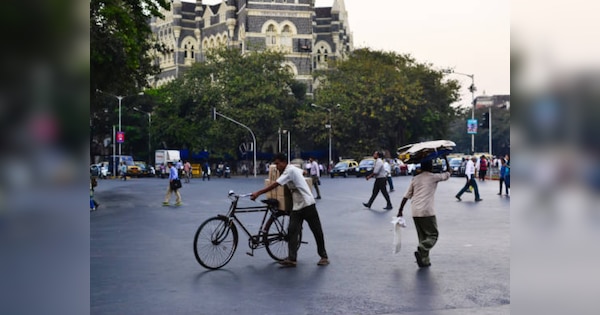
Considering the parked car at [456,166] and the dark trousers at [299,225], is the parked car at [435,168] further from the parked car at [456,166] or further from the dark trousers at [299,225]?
the dark trousers at [299,225]

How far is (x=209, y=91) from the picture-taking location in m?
64.8

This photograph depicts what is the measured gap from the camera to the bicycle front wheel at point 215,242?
9.12m

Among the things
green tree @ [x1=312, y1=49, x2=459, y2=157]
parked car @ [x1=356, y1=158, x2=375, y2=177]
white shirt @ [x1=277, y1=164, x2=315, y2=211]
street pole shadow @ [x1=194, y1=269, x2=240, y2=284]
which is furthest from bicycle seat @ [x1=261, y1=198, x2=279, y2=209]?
green tree @ [x1=312, y1=49, x2=459, y2=157]

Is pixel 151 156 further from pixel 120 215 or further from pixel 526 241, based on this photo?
pixel 526 241

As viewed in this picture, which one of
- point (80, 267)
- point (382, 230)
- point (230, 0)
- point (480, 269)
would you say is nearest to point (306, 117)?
point (230, 0)

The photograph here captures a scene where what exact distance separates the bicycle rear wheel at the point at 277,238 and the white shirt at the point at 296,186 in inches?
15.8

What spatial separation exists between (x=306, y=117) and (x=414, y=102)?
35.8ft

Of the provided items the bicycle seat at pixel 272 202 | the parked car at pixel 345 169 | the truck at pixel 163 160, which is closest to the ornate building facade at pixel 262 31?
the truck at pixel 163 160

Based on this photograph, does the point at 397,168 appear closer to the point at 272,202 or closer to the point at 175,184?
the point at 175,184

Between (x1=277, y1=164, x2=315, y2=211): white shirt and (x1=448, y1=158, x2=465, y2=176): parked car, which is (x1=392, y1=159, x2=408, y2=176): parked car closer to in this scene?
(x1=448, y1=158, x2=465, y2=176): parked car

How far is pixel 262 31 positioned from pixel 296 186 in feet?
240

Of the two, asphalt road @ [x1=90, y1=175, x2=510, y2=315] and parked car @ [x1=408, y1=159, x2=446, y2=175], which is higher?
parked car @ [x1=408, y1=159, x2=446, y2=175]

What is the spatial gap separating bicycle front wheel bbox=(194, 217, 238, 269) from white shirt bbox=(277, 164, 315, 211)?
3.15ft

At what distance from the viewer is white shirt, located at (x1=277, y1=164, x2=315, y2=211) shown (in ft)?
30.8
